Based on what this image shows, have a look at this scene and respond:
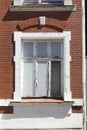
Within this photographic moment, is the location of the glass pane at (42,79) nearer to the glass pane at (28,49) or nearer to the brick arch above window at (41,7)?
the glass pane at (28,49)

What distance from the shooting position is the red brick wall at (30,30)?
1202 cm

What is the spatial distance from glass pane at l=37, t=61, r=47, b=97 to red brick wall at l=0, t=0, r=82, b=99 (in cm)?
77

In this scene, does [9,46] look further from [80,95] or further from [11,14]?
[80,95]

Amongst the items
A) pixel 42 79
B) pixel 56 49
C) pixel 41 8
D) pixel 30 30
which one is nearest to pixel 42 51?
pixel 56 49

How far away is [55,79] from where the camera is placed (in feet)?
40.3

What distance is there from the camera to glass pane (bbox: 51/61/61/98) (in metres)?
12.2

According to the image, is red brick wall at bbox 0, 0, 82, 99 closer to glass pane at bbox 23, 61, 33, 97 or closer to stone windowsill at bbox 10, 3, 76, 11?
stone windowsill at bbox 10, 3, 76, 11

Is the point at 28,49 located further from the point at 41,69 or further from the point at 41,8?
the point at 41,8

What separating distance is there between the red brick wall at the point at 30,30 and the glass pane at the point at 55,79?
44 centimetres

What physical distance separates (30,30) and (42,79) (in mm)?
1439

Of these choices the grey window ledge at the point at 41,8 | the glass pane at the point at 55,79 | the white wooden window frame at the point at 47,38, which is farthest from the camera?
the glass pane at the point at 55,79

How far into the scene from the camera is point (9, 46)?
12.1m

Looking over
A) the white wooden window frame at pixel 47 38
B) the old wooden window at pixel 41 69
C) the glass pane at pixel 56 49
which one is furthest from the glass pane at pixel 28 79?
the glass pane at pixel 56 49

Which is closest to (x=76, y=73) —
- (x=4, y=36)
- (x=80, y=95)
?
(x=80, y=95)
